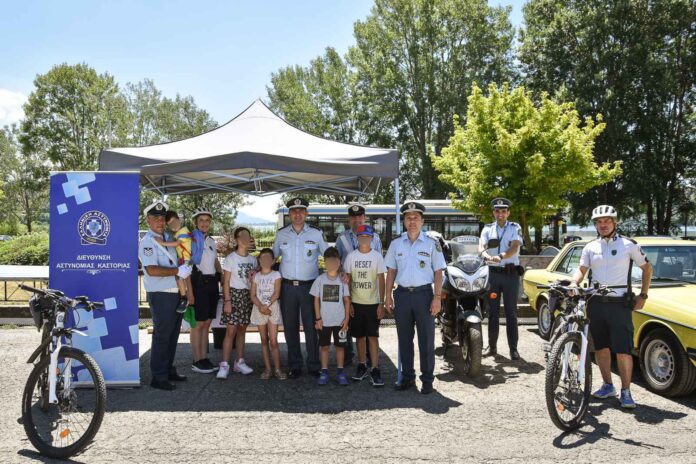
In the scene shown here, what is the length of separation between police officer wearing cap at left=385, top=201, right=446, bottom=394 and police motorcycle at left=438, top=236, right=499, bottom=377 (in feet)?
2.14

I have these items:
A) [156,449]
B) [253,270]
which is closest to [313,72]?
[253,270]

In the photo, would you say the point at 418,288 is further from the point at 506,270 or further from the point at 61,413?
the point at 61,413

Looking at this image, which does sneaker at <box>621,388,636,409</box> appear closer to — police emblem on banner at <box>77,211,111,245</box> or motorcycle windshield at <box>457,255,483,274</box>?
motorcycle windshield at <box>457,255,483,274</box>

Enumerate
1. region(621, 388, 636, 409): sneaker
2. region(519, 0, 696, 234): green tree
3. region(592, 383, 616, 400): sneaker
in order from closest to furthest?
region(621, 388, 636, 409): sneaker
region(592, 383, 616, 400): sneaker
region(519, 0, 696, 234): green tree

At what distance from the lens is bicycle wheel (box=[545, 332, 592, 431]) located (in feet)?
14.3

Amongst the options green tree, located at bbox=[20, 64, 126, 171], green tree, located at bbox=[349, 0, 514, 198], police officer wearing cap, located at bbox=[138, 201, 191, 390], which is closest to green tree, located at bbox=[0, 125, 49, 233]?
green tree, located at bbox=[20, 64, 126, 171]

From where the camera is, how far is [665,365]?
17.4ft

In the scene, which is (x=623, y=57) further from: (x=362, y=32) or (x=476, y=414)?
(x=476, y=414)

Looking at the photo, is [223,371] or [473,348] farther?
[223,371]

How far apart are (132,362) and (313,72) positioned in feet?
108

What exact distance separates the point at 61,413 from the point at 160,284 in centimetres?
167

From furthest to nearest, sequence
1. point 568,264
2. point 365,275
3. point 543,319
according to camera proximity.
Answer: point 543,319 < point 568,264 < point 365,275

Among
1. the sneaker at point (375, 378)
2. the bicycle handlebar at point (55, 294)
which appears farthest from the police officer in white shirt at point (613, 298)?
the bicycle handlebar at point (55, 294)

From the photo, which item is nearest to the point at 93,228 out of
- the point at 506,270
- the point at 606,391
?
the point at 506,270
